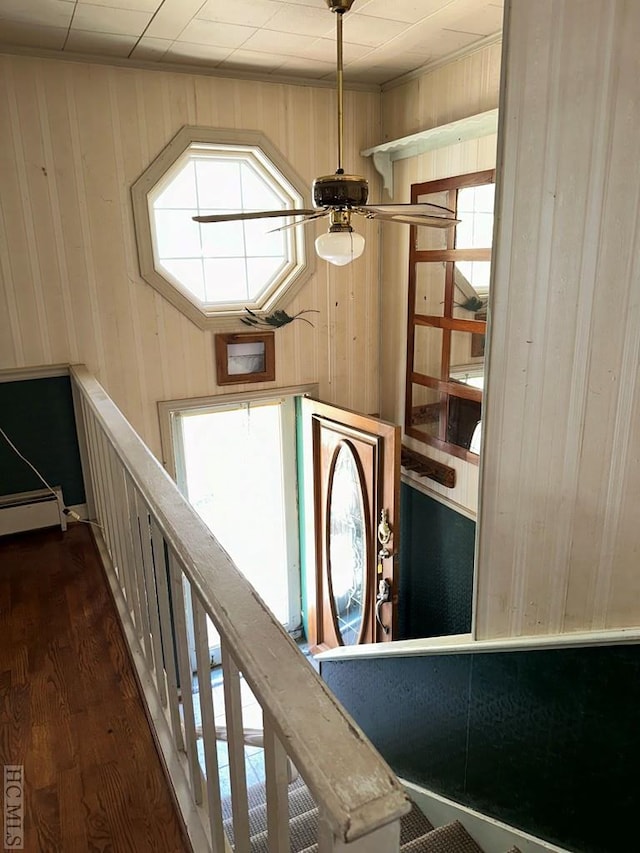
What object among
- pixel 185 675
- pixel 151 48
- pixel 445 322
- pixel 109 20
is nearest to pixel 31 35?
pixel 109 20

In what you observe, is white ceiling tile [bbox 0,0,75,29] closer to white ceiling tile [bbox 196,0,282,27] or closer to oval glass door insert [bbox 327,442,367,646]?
white ceiling tile [bbox 196,0,282,27]

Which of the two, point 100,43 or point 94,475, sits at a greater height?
point 100,43

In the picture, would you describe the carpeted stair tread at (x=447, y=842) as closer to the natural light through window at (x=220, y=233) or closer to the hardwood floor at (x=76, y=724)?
the hardwood floor at (x=76, y=724)

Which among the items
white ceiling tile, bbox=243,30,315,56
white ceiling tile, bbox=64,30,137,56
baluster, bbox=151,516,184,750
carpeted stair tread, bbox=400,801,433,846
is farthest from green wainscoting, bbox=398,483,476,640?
white ceiling tile, bbox=64,30,137,56

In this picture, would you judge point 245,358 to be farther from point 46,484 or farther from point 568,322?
point 568,322

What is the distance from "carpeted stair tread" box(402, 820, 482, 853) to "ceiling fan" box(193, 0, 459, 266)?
1988mm

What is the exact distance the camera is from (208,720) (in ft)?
3.46

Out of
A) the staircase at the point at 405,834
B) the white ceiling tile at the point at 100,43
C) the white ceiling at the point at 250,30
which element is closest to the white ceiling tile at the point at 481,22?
the white ceiling at the point at 250,30

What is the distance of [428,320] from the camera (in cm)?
386

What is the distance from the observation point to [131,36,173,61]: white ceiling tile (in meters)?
3.00

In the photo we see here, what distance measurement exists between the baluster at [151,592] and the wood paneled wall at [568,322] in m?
0.88

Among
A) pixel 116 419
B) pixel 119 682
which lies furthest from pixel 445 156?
pixel 119 682

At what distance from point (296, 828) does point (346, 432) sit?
2.20 m

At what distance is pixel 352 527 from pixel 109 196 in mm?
2509
